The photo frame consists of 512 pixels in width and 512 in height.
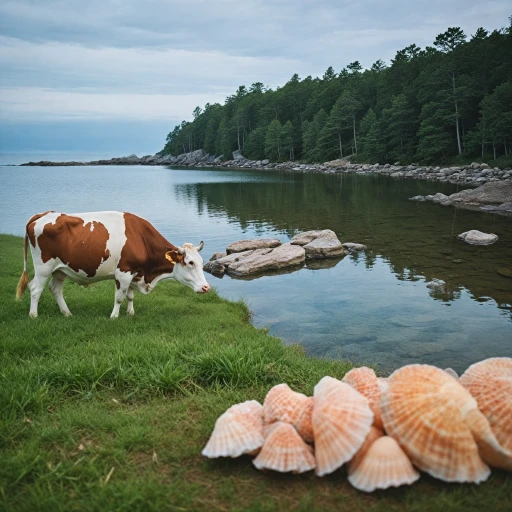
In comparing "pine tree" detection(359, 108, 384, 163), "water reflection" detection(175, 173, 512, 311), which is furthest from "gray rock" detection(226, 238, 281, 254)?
"pine tree" detection(359, 108, 384, 163)

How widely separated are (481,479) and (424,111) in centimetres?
6800

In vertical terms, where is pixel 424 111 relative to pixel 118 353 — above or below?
above

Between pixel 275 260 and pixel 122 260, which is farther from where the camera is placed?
pixel 275 260

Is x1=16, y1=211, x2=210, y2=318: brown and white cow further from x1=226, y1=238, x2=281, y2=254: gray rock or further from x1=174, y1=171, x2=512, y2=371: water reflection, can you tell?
x1=226, y1=238, x2=281, y2=254: gray rock

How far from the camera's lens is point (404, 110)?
227 feet

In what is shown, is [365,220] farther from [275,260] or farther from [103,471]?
[103,471]

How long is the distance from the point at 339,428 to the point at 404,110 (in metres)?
73.4

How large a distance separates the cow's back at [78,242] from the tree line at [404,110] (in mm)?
53670

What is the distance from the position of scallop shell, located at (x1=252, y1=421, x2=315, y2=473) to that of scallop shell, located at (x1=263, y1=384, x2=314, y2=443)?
0.16 metres

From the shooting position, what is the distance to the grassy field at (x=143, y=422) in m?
3.51

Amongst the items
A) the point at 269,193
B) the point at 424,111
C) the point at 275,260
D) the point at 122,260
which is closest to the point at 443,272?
the point at 275,260

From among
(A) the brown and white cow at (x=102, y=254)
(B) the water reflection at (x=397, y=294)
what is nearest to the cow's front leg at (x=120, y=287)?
(A) the brown and white cow at (x=102, y=254)

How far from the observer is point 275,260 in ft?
55.7

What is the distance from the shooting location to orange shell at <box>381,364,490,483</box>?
3494mm
